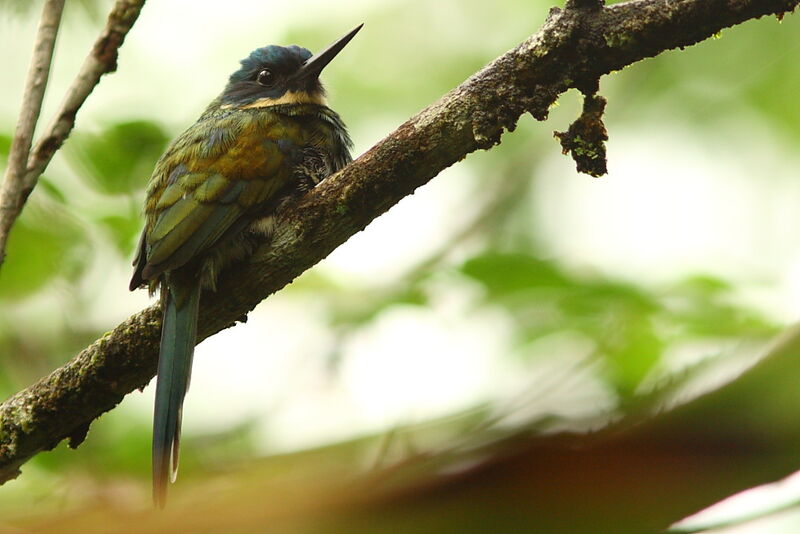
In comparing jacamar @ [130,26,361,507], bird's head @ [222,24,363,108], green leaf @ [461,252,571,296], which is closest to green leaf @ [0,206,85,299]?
jacamar @ [130,26,361,507]

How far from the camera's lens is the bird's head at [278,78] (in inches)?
141

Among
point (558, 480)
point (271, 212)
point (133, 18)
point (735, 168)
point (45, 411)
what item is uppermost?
point (735, 168)

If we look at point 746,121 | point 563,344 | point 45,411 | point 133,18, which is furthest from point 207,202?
point 746,121

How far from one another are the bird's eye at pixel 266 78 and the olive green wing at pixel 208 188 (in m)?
0.81

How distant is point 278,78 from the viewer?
146 inches

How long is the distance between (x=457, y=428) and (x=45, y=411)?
101cm

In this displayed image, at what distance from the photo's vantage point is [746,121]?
19.9ft

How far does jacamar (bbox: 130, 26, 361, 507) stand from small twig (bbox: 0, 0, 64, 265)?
48 centimetres

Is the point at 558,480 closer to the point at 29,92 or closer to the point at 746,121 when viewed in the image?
the point at 29,92

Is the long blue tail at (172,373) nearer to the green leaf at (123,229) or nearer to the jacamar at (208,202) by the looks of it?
the jacamar at (208,202)

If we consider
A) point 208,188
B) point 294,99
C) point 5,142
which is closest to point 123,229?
point 5,142

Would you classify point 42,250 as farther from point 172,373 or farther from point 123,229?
point 172,373

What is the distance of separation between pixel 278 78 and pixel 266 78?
46 mm

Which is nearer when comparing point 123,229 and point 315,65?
point 123,229
